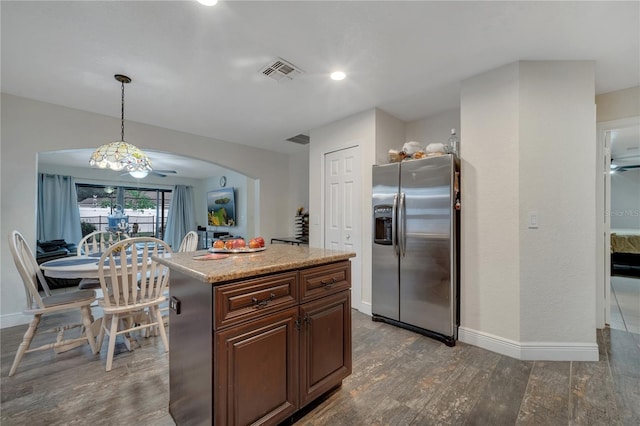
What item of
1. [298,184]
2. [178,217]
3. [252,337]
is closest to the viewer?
[252,337]

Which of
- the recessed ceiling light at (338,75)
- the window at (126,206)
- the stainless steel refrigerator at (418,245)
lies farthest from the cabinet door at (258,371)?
the window at (126,206)

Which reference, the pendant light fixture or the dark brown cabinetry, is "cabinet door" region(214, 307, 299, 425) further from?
the pendant light fixture

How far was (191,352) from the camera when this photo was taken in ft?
4.53

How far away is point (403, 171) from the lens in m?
2.89

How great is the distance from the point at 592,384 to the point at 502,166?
5.64 ft

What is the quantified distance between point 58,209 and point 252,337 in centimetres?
766

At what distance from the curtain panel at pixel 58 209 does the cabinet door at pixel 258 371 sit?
7425 mm

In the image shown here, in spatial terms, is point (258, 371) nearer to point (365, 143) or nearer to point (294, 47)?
point (294, 47)

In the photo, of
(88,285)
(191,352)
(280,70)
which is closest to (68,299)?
(88,285)

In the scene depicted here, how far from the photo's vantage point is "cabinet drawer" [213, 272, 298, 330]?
1225mm

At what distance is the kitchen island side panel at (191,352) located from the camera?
1250 millimetres

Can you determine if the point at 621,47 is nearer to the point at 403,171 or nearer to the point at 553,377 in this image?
the point at 403,171

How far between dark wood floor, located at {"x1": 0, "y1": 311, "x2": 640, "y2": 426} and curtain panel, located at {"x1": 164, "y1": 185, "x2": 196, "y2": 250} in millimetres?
6019

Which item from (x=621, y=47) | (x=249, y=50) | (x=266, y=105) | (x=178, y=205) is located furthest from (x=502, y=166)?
(x=178, y=205)
